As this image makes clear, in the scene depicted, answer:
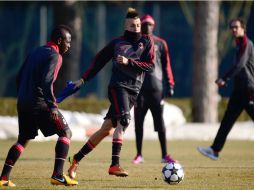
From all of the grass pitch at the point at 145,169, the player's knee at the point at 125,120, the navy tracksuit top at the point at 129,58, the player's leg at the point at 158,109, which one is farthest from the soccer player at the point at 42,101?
the player's leg at the point at 158,109

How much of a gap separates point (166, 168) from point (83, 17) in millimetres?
26444

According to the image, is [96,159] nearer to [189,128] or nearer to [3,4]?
[189,128]

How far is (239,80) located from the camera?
49.8 feet

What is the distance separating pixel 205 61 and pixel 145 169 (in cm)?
1255

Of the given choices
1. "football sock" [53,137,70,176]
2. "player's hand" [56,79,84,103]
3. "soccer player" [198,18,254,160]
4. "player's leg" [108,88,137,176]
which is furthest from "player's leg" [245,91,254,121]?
"football sock" [53,137,70,176]

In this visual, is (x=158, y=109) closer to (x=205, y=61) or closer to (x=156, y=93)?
(x=156, y=93)

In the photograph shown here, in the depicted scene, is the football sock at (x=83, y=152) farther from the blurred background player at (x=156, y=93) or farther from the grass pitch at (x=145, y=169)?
the blurred background player at (x=156, y=93)

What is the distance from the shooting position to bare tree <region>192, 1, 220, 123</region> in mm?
26156

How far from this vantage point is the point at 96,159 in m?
16.2

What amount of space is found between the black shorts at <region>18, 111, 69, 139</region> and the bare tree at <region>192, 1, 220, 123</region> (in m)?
15.3

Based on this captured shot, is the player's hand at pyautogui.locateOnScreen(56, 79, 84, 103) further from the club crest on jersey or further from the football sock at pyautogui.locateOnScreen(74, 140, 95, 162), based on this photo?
the club crest on jersey

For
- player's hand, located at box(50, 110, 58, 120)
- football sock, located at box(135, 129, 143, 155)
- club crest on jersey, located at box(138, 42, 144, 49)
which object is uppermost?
club crest on jersey, located at box(138, 42, 144, 49)

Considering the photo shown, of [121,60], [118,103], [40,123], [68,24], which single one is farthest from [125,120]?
[68,24]

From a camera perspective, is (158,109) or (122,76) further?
(158,109)
